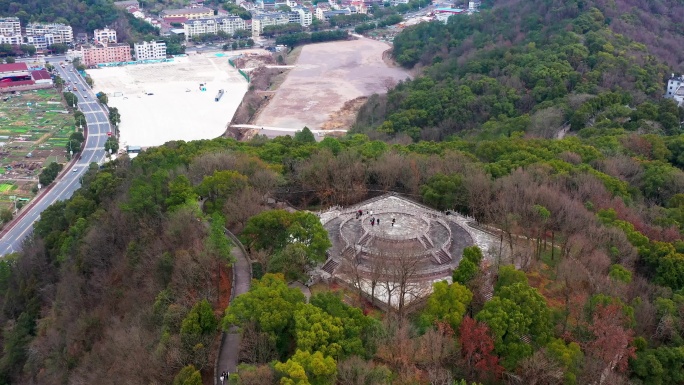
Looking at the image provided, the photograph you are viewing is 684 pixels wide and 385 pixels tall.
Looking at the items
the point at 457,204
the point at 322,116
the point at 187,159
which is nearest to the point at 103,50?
the point at 322,116

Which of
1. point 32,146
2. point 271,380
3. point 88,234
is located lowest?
point 32,146

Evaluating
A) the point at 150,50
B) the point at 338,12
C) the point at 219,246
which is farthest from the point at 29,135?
the point at 338,12

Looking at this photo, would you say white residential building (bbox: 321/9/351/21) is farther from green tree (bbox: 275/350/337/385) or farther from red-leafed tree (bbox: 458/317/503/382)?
green tree (bbox: 275/350/337/385)

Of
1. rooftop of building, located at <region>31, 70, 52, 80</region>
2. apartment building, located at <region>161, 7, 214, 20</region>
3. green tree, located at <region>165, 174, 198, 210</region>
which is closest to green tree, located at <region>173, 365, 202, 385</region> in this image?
green tree, located at <region>165, 174, 198, 210</region>

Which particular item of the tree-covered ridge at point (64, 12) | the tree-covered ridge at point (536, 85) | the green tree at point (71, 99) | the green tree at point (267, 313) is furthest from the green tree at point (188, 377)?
the tree-covered ridge at point (64, 12)

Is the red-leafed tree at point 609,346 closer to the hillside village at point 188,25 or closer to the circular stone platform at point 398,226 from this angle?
the circular stone platform at point 398,226

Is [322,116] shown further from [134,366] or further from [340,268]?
[134,366]

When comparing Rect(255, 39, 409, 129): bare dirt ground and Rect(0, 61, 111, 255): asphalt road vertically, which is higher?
Rect(255, 39, 409, 129): bare dirt ground
